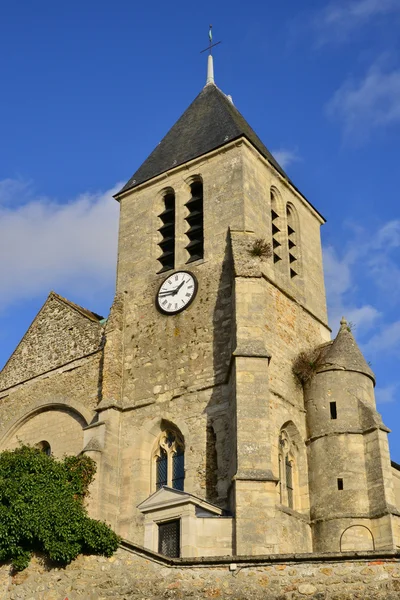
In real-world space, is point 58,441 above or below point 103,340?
below

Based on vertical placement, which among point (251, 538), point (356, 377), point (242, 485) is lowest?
point (251, 538)

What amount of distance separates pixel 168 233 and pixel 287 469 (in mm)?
7417

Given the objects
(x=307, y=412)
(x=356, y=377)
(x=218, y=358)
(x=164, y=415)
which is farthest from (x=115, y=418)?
(x=356, y=377)

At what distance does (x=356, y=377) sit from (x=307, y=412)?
4.42 ft

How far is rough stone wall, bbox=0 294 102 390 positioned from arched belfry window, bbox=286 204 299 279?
17.3ft

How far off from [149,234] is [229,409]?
254 inches

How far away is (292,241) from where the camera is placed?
22734mm

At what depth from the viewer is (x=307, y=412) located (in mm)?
18922

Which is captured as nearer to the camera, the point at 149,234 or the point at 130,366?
the point at 130,366

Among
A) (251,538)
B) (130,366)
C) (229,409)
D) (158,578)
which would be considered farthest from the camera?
(130,366)

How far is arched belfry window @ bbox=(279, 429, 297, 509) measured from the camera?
1759 centimetres

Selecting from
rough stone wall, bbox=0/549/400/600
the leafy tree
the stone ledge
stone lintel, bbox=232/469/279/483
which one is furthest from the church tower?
the stone ledge

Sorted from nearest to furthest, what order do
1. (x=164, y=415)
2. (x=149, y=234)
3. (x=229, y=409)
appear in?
(x=229, y=409), (x=164, y=415), (x=149, y=234)

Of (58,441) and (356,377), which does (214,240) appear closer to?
(356,377)
